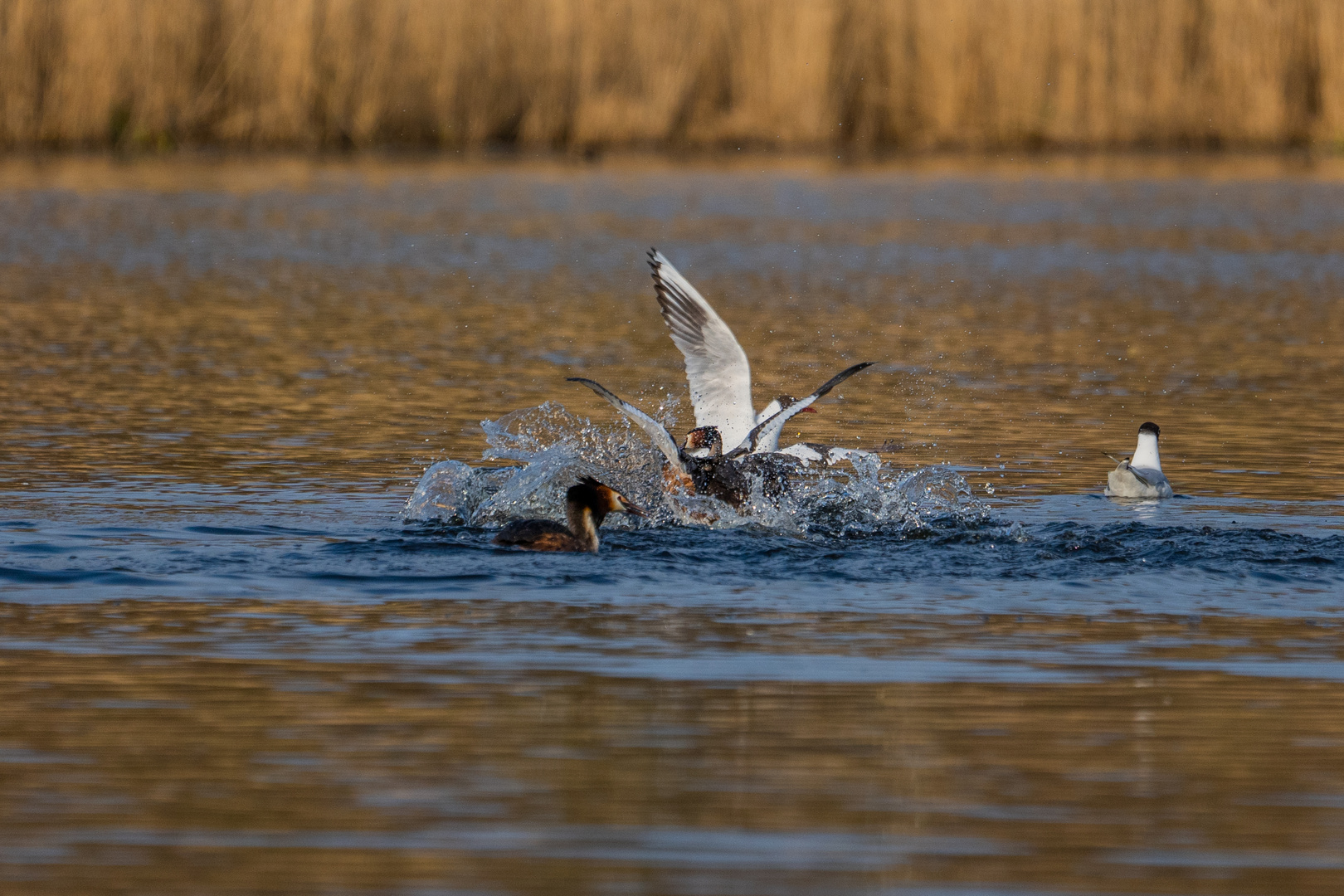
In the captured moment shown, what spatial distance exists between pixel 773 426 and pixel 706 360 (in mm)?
912

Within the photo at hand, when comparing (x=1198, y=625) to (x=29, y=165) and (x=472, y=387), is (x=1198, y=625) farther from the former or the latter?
(x=29, y=165)

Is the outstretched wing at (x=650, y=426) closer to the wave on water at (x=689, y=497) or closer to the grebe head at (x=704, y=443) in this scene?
the wave on water at (x=689, y=497)

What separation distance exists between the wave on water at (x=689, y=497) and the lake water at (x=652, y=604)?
3cm

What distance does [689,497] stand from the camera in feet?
30.9

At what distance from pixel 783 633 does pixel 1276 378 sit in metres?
7.68

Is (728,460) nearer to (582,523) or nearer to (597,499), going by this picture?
(597,499)

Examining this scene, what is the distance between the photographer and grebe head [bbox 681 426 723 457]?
10.2 meters

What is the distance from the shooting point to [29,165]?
27.0 m

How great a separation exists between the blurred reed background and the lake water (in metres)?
9.17

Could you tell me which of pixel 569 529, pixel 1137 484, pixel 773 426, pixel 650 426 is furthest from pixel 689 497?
pixel 1137 484

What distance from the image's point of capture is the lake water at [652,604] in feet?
15.5

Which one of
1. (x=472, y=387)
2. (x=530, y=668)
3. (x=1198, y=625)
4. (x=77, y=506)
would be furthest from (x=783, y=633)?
(x=472, y=387)

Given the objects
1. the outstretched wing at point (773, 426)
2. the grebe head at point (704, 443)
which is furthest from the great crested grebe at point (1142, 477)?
the grebe head at point (704, 443)

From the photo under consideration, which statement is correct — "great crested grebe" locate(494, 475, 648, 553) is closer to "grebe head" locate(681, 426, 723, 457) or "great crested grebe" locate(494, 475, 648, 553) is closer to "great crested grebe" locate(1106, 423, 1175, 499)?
"grebe head" locate(681, 426, 723, 457)
